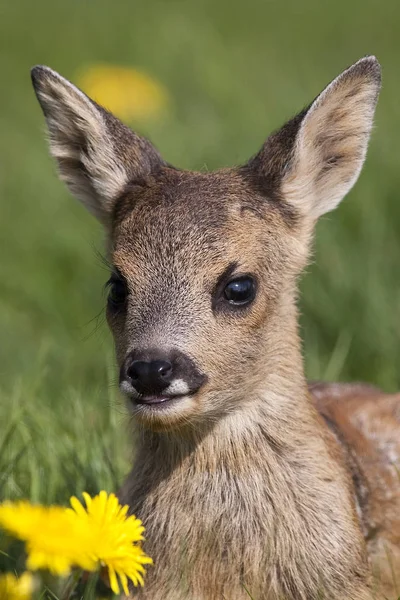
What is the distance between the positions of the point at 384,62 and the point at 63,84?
29.6 ft

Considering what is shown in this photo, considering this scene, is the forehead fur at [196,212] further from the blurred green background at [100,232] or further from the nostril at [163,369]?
the nostril at [163,369]

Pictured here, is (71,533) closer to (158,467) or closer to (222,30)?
(158,467)

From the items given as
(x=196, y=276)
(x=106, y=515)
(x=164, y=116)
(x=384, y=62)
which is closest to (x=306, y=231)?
(x=196, y=276)

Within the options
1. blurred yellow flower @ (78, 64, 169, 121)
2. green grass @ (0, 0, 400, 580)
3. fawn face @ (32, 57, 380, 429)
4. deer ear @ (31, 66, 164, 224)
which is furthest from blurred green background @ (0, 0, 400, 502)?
fawn face @ (32, 57, 380, 429)

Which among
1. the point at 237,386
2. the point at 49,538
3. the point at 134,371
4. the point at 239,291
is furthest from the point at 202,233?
the point at 49,538

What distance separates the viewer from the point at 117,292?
15.5 feet

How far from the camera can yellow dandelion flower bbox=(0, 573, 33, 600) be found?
10.8ft

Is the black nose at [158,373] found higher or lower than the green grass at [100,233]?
higher

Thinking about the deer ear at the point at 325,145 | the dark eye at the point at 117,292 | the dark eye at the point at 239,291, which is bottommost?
the dark eye at the point at 117,292

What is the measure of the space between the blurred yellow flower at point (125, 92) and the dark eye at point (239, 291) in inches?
247

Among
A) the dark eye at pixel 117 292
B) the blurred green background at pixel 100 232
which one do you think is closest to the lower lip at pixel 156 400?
the dark eye at pixel 117 292

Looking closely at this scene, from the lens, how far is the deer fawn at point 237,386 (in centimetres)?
445

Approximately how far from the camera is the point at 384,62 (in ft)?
44.5

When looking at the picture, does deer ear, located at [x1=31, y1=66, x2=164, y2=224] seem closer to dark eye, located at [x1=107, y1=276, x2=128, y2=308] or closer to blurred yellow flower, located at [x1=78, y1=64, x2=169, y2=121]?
dark eye, located at [x1=107, y1=276, x2=128, y2=308]
